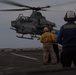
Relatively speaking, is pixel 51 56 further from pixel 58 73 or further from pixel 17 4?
pixel 17 4

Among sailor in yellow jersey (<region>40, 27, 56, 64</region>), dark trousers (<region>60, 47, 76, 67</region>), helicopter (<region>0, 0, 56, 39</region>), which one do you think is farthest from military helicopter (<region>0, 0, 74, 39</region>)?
dark trousers (<region>60, 47, 76, 67</region>)

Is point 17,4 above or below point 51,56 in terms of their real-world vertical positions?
above

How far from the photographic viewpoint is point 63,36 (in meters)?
6.75

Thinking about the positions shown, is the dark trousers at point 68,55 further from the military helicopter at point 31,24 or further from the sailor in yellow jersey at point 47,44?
the military helicopter at point 31,24

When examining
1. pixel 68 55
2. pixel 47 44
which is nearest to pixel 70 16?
pixel 68 55

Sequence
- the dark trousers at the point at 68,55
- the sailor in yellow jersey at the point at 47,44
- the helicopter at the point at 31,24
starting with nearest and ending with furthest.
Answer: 1. the dark trousers at the point at 68,55
2. the sailor in yellow jersey at the point at 47,44
3. the helicopter at the point at 31,24

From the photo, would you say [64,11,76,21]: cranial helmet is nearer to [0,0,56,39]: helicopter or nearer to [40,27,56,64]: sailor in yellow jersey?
[40,27,56,64]: sailor in yellow jersey

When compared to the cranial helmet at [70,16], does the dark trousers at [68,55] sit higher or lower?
lower

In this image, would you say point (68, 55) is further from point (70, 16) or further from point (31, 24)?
point (31, 24)

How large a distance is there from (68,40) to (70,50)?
220 mm

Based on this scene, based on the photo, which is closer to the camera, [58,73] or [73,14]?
[58,73]

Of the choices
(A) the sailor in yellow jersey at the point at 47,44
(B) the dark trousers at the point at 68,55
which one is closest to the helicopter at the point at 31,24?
(A) the sailor in yellow jersey at the point at 47,44

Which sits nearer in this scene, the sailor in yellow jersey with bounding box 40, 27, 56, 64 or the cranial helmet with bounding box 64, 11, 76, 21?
the cranial helmet with bounding box 64, 11, 76, 21

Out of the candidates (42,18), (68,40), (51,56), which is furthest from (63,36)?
(42,18)
